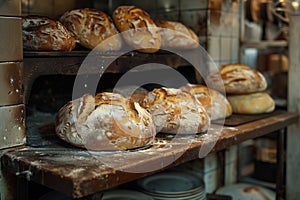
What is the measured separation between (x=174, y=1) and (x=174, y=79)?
54cm

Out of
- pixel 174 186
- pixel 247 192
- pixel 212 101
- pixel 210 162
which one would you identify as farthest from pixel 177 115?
pixel 247 192

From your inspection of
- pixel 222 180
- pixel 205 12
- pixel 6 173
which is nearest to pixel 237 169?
pixel 222 180

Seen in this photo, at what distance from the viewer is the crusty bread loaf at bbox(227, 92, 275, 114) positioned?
2275mm

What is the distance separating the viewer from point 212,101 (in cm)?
206

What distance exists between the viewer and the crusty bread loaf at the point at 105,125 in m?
1.45

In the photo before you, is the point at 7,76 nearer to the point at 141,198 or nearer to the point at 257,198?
the point at 141,198

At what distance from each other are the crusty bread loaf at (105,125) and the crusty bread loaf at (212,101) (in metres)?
0.55

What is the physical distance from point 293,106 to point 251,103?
35 cm

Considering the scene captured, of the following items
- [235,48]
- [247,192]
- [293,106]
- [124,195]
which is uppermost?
[235,48]

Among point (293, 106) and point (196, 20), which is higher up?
point (196, 20)

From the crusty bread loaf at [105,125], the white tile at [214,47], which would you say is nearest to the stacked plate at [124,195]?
the crusty bread loaf at [105,125]

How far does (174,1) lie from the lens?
2.52 meters

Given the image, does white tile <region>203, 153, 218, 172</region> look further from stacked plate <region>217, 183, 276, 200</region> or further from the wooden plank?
the wooden plank

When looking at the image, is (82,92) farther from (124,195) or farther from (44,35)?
(124,195)
